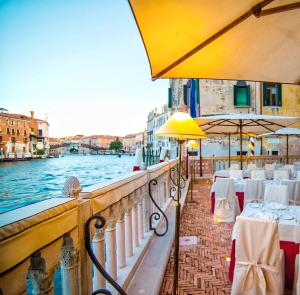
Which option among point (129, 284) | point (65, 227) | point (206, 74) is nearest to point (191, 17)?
point (206, 74)

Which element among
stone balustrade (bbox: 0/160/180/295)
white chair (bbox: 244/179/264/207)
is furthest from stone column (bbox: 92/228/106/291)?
white chair (bbox: 244/179/264/207)

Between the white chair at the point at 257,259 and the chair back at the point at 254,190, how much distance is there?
266 centimetres

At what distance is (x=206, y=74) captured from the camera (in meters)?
2.68

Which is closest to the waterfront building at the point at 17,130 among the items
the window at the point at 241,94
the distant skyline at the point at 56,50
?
the distant skyline at the point at 56,50

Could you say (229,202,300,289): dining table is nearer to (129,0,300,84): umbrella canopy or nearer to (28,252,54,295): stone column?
(129,0,300,84): umbrella canopy

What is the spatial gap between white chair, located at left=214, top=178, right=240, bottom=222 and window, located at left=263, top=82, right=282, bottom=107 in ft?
36.5

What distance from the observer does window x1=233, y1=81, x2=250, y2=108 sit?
14219mm

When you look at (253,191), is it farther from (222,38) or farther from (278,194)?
(222,38)

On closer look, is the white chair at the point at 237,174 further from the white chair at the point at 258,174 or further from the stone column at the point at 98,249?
the stone column at the point at 98,249

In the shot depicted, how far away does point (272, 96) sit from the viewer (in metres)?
14.4

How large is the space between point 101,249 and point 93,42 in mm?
12908

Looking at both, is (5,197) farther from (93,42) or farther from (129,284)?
(129,284)

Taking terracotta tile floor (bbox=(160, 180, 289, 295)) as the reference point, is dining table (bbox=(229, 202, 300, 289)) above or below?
above

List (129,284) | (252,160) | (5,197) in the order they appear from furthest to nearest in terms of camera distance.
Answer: (5,197), (252,160), (129,284)
